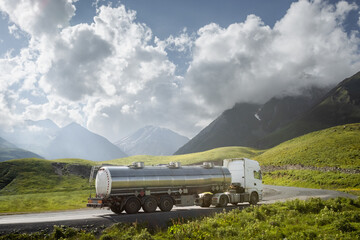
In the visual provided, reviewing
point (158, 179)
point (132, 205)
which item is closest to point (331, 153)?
point (158, 179)

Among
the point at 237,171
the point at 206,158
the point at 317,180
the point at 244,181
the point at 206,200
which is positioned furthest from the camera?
the point at 206,158

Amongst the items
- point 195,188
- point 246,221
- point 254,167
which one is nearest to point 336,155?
point 254,167

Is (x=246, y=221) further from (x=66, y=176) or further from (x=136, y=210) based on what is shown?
(x=66, y=176)

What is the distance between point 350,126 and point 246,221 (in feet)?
345

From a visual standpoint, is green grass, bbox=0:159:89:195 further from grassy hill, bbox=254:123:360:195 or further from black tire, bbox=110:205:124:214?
grassy hill, bbox=254:123:360:195

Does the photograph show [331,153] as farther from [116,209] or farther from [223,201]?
[116,209]

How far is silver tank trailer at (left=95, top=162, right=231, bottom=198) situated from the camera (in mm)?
22219

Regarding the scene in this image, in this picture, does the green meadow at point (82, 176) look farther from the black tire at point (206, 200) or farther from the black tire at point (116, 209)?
the black tire at point (206, 200)

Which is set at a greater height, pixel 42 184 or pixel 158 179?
pixel 158 179

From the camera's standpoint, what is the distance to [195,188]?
2659 cm

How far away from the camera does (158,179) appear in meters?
24.1

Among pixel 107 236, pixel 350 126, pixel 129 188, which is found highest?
pixel 350 126

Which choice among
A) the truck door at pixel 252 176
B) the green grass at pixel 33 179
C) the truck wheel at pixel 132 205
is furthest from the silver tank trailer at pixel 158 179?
the green grass at pixel 33 179

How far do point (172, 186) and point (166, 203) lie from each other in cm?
158
